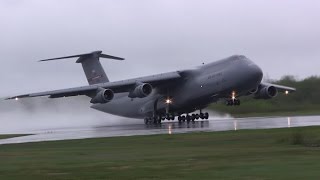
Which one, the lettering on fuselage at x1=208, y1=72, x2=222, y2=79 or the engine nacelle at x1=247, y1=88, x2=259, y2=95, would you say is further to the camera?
the engine nacelle at x1=247, y1=88, x2=259, y2=95

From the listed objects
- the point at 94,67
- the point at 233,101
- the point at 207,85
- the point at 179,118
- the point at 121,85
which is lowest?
the point at 179,118

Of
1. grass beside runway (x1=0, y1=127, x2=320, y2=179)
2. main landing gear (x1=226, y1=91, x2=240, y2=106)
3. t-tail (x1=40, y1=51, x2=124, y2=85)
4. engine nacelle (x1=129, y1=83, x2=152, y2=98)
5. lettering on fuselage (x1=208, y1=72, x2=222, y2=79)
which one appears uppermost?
t-tail (x1=40, y1=51, x2=124, y2=85)

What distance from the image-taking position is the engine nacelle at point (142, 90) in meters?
46.9

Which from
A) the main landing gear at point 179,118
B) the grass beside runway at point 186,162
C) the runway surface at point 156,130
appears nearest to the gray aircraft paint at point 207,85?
the main landing gear at point 179,118

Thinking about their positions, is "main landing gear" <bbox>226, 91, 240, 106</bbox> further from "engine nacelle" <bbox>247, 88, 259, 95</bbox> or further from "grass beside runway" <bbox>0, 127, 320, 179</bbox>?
"grass beside runway" <bbox>0, 127, 320, 179</bbox>

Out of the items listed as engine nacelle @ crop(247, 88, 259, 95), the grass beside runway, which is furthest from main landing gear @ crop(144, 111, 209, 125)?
the grass beside runway

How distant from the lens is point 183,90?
49.6 meters

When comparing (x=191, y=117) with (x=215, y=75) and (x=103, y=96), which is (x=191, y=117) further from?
(x=103, y=96)

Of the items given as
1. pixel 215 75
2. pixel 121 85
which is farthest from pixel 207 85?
pixel 121 85

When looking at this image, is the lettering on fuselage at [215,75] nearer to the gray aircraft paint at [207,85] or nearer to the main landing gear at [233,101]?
the gray aircraft paint at [207,85]

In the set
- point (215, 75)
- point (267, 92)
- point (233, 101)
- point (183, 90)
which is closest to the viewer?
point (233, 101)

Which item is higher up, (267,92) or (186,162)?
(267,92)

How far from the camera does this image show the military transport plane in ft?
152

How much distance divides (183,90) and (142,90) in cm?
428
